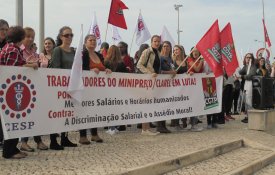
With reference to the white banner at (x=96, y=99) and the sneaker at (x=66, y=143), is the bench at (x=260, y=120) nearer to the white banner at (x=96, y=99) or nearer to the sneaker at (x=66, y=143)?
the white banner at (x=96, y=99)

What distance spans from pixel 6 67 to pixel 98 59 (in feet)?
7.42

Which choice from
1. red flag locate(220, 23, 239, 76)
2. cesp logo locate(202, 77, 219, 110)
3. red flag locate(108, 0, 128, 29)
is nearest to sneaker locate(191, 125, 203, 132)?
cesp logo locate(202, 77, 219, 110)

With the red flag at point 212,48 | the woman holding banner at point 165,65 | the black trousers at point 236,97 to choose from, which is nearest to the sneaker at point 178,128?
the woman holding banner at point 165,65

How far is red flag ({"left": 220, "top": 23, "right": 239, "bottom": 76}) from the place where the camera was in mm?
10201

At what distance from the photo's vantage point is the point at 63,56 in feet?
23.7

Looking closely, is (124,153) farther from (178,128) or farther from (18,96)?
(178,128)

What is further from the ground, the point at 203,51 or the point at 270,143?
the point at 203,51

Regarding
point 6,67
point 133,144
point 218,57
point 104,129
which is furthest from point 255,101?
point 6,67

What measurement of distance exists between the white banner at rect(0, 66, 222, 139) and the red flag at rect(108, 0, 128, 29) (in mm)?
2551

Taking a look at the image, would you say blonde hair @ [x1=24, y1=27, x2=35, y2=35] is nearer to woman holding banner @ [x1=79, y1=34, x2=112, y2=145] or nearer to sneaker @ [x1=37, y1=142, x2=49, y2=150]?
woman holding banner @ [x1=79, y1=34, x2=112, y2=145]

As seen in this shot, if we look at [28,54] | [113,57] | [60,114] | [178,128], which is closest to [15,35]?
[28,54]

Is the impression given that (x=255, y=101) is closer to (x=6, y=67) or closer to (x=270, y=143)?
(x=270, y=143)

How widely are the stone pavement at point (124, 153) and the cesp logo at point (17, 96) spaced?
0.69 metres

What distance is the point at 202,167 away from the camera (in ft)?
22.3
